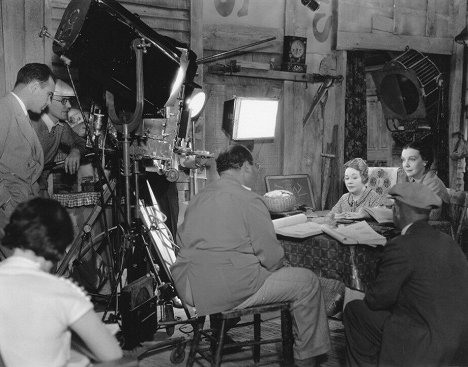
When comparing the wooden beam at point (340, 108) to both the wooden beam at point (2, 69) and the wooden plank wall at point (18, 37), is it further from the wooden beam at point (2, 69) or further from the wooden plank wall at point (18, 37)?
the wooden beam at point (2, 69)

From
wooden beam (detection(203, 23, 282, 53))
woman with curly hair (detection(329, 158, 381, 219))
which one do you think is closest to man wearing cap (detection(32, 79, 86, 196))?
wooden beam (detection(203, 23, 282, 53))

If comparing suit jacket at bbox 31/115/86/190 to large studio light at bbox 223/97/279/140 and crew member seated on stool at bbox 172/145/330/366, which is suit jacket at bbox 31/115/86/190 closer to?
large studio light at bbox 223/97/279/140

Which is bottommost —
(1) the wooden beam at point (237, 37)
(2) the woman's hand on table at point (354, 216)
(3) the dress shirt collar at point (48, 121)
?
(2) the woman's hand on table at point (354, 216)

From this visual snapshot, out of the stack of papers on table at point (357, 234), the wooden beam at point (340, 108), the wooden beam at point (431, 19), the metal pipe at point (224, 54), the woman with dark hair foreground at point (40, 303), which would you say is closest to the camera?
the woman with dark hair foreground at point (40, 303)

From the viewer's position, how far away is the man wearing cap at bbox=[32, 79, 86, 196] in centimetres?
494

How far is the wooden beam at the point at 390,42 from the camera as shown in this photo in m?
6.97

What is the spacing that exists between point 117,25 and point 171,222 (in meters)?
2.17

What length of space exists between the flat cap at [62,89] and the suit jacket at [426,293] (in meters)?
3.72

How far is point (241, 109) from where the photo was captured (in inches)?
245

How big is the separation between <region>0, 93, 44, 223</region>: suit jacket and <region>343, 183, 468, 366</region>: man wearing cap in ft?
8.65

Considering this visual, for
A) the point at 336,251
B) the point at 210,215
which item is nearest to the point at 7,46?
the point at 210,215

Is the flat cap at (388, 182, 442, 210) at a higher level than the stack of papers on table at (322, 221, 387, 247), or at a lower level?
higher

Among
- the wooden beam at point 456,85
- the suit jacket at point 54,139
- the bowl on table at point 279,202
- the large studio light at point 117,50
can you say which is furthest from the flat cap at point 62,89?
the wooden beam at point 456,85

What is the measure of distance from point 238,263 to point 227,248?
0.39 ft
